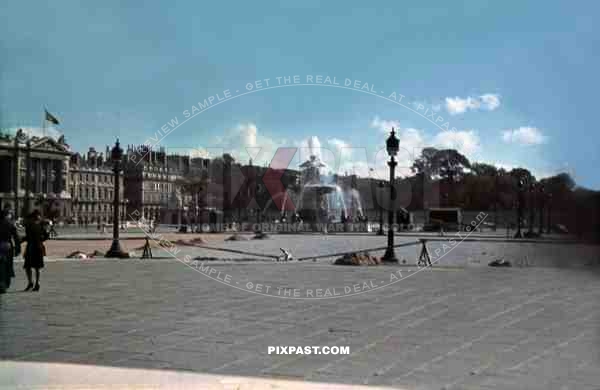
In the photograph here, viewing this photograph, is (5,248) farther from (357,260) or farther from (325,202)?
(325,202)

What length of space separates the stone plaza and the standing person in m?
0.44

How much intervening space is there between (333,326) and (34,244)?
247 inches

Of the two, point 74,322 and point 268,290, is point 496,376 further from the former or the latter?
point 268,290

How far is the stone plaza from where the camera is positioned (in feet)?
18.1

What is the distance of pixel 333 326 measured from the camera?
751 centimetres

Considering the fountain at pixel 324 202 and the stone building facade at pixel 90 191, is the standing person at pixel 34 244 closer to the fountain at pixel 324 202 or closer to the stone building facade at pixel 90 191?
the fountain at pixel 324 202

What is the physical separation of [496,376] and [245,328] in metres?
3.08

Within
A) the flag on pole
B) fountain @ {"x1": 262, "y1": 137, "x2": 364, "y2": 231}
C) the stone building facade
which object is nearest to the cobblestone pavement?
the flag on pole

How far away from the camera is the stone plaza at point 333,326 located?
551 cm

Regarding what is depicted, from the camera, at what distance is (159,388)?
4.96 m

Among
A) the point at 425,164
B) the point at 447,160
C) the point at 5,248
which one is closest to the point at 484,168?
the point at 447,160

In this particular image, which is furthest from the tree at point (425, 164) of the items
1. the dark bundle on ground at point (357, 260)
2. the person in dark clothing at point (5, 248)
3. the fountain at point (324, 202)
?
the fountain at point (324, 202)

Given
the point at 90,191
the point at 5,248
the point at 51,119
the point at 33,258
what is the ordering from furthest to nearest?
1. the point at 90,191
2. the point at 51,119
3. the point at 33,258
4. the point at 5,248

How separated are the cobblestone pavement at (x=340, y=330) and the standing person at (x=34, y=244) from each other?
0.35 metres
